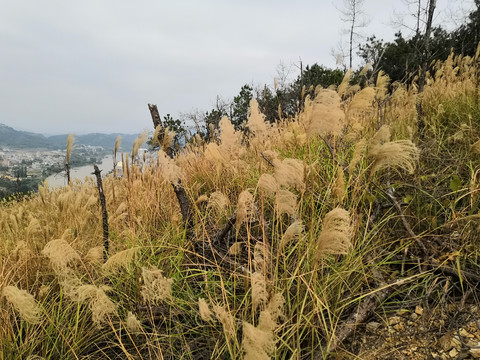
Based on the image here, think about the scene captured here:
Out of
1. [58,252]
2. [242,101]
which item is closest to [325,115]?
[58,252]

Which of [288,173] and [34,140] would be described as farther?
[34,140]

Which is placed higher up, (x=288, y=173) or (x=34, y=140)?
(x=34, y=140)

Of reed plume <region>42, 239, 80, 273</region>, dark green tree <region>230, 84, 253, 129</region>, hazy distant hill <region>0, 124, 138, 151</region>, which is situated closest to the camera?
reed plume <region>42, 239, 80, 273</region>

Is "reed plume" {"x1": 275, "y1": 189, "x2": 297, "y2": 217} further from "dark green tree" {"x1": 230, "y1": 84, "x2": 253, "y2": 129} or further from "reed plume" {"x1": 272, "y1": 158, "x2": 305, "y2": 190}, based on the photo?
"dark green tree" {"x1": 230, "y1": 84, "x2": 253, "y2": 129}

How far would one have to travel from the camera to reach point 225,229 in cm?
214

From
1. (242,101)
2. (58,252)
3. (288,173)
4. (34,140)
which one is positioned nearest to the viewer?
(58,252)

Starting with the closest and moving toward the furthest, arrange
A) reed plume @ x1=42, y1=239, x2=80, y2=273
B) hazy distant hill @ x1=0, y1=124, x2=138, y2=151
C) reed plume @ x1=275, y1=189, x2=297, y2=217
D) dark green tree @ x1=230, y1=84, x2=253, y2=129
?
reed plume @ x1=42, y1=239, x2=80, y2=273, reed plume @ x1=275, y1=189, x2=297, y2=217, dark green tree @ x1=230, y1=84, x2=253, y2=129, hazy distant hill @ x1=0, y1=124, x2=138, y2=151

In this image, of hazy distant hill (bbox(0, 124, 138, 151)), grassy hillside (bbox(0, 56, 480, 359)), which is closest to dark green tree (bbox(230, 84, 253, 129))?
grassy hillside (bbox(0, 56, 480, 359))

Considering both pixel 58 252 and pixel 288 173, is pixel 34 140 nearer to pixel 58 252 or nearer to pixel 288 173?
pixel 58 252

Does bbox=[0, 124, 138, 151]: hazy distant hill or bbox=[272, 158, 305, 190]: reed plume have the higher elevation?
bbox=[0, 124, 138, 151]: hazy distant hill

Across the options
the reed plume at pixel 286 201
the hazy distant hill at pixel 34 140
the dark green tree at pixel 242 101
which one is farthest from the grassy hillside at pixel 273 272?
the hazy distant hill at pixel 34 140

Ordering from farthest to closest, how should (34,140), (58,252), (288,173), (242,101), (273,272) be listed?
(34,140)
(242,101)
(273,272)
(288,173)
(58,252)

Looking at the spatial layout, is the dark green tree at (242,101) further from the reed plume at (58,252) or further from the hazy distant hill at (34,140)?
the hazy distant hill at (34,140)

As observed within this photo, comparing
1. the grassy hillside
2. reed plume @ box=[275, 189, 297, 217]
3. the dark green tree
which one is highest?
the dark green tree
